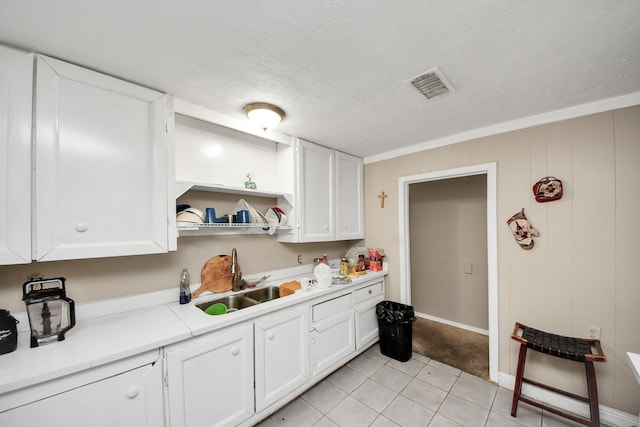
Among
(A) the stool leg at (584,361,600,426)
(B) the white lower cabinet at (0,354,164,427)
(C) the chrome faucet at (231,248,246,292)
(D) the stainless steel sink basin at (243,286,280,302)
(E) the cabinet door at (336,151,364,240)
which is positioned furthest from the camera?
(E) the cabinet door at (336,151,364,240)

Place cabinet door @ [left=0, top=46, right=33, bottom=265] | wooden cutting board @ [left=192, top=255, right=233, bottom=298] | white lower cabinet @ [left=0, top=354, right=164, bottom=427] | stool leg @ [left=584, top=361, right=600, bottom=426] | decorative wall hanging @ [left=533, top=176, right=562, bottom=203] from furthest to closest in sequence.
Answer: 1. wooden cutting board @ [left=192, top=255, right=233, bottom=298]
2. decorative wall hanging @ [left=533, top=176, right=562, bottom=203]
3. stool leg @ [left=584, top=361, right=600, bottom=426]
4. cabinet door @ [left=0, top=46, right=33, bottom=265]
5. white lower cabinet @ [left=0, top=354, right=164, bottom=427]

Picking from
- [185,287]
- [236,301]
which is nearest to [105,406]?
[185,287]

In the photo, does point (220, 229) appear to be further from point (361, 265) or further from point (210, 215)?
point (361, 265)

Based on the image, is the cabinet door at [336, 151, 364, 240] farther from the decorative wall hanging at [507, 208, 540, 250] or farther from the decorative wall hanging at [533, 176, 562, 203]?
the decorative wall hanging at [533, 176, 562, 203]

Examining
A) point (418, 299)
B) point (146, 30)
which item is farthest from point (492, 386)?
point (146, 30)

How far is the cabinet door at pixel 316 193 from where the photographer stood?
8.14 ft

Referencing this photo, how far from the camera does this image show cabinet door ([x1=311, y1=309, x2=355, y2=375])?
2113 mm

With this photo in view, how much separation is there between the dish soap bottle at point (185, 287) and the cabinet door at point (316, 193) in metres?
1.03

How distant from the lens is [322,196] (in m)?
2.70

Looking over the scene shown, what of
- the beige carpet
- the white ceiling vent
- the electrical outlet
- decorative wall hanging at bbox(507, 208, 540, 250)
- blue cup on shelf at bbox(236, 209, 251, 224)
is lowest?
the beige carpet

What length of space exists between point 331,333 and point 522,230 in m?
1.87

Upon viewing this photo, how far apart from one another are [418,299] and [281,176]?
2850mm

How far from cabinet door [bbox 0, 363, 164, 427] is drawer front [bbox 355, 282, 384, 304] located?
1.80 meters

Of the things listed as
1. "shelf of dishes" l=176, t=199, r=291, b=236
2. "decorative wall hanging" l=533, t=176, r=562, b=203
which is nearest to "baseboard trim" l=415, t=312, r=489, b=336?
"decorative wall hanging" l=533, t=176, r=562, b=203
